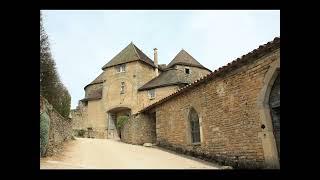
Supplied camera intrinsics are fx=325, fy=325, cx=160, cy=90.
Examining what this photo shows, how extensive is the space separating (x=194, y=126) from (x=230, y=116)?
11.2 feet

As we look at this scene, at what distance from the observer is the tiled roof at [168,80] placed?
102 ft

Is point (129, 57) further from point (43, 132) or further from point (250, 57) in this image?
point (250, 57)

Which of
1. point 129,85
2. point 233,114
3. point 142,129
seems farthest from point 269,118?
point 129,85

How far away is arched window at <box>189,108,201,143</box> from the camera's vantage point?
15.3m

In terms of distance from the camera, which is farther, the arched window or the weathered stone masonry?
the arched window

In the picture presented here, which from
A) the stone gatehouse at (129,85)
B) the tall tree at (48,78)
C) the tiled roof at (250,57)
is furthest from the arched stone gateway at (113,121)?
the tiled roof at (250,57)

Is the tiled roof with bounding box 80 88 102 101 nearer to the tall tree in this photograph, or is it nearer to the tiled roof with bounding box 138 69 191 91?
the tiled roof with bounding box 138 69 191 91

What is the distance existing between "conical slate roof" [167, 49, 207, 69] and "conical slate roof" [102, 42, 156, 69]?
2.58 meters

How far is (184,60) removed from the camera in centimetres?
3522

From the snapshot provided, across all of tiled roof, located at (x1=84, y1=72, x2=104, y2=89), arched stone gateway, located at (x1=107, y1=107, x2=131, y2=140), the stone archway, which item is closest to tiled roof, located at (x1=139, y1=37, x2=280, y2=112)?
the stone archway

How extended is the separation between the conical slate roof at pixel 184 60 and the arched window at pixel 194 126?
62.5ft
